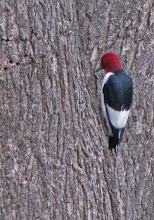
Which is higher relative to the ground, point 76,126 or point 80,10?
point 80,10

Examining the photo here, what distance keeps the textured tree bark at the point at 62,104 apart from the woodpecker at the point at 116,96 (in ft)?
0.29

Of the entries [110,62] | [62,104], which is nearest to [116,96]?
[110,62]

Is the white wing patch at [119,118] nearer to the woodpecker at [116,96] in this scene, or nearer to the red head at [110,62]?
the woodpecker at [116,96]

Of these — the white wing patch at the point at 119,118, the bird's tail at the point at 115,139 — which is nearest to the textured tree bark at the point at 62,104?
the bird's tail at the point at 115,139

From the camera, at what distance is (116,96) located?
11.1 feet

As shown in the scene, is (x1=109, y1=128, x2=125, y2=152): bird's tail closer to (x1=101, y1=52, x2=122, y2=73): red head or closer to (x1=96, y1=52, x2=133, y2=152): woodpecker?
(x1=96, y1=52, x2=133, y2=152): woodpecker

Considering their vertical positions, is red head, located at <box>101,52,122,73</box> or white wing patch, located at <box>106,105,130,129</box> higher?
red head, located at <box>101,52,122,73</box>

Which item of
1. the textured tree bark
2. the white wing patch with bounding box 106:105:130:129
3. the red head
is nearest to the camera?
the textured tree bark

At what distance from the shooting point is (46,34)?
9.10ft

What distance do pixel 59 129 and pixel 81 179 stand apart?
461 mm

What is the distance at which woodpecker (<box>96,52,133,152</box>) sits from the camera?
3191 mm

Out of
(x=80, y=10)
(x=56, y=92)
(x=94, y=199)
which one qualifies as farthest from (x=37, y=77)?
(x=94, y=199)

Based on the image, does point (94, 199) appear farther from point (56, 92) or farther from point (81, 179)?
point (56, 92)

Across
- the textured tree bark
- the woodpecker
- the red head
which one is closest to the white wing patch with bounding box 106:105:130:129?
the woodpecker
